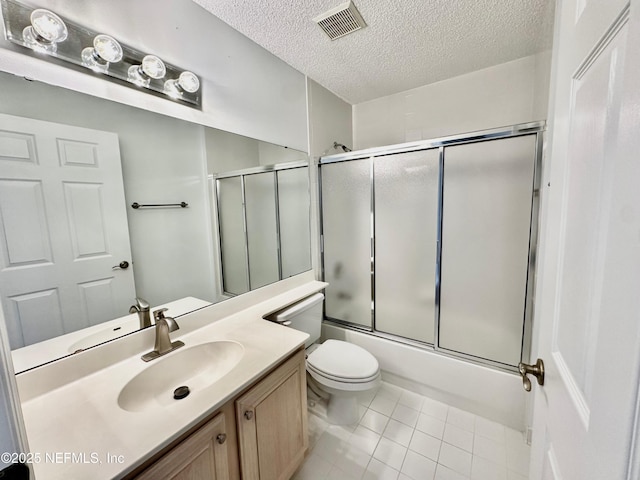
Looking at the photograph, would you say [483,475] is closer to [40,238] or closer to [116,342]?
[116,342]

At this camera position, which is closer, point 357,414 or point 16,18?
point 16,18

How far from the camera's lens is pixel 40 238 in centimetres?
89

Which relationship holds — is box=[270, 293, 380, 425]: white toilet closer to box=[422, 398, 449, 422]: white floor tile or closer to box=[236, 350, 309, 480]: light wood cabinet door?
box=[236, 350, 309, 480]: light wood cabinet door

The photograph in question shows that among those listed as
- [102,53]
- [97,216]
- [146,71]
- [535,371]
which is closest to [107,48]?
[102,53]

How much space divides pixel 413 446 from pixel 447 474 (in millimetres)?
201

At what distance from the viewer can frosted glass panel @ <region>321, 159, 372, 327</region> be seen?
2084mm

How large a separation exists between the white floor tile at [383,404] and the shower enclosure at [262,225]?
1.10 meters

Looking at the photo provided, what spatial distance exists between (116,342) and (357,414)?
1442 millimetres

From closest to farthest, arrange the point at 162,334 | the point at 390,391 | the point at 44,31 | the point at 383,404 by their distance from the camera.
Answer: the point at 44,31 < the point at 162,334 < the point at 383,404 < the point at 390,391

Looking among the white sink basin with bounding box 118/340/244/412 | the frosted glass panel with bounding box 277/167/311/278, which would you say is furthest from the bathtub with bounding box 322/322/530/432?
the white sink basin with bounding box 118/340/244/412

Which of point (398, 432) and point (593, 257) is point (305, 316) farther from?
point (593, 257)

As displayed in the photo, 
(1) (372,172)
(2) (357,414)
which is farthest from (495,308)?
(1) (372,172)

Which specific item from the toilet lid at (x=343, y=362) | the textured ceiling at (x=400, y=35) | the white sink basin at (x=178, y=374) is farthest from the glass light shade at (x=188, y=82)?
the toilet lid at (x=343, y=362)

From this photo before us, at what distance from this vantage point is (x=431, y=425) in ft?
5.42
